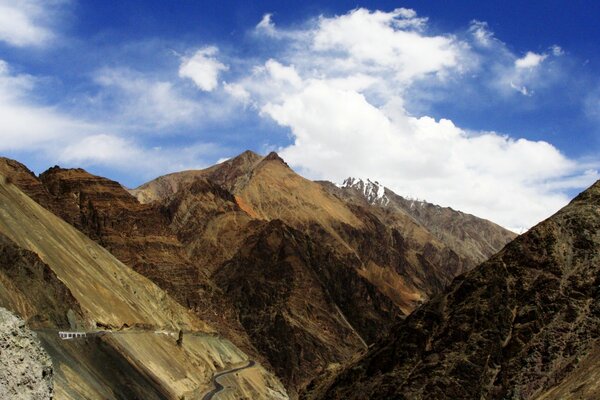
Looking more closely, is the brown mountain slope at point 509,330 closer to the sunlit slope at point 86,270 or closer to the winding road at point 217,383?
the winding road at point 217,383

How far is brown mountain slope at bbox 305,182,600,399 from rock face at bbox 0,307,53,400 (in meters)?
44.7

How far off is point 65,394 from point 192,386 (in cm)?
5133

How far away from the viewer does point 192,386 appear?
9944cm

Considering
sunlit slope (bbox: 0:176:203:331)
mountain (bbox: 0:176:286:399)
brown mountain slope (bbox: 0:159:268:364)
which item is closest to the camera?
mountain (bbox: 0:176:286:399)

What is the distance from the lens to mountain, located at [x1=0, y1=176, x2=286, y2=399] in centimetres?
6328

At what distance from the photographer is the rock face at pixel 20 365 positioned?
51.9 feet

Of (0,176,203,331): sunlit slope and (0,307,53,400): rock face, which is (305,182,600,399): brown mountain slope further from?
(0,307,53,400): rock face

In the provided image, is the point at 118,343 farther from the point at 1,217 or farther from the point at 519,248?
the point at 519,248

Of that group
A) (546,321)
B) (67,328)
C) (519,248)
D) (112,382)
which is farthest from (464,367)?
(67,328)

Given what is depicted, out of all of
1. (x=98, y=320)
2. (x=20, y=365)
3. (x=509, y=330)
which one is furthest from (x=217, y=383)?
(x=20, y=365)

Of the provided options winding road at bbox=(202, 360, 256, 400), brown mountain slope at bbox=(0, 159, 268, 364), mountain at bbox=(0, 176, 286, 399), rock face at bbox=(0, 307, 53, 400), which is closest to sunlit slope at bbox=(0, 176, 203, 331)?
mountain at bbox=(0, 176, 286, 399)

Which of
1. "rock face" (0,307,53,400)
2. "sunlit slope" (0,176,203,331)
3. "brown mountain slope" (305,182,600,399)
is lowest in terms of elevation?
"brown mountain slope" (305,182,600,399)

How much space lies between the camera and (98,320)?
9019 centimetres

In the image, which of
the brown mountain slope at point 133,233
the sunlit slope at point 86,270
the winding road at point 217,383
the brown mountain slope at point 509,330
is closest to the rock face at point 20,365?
the brown mountain slope at point 509,330
